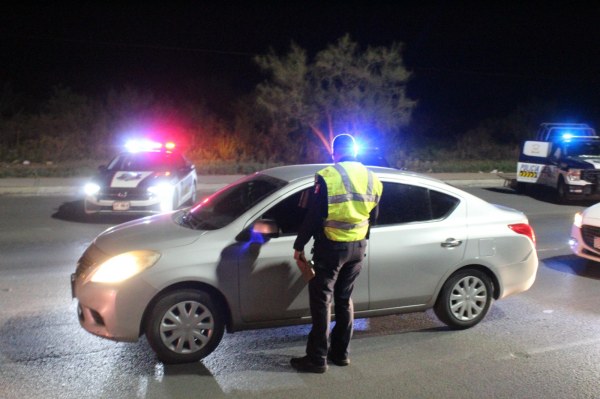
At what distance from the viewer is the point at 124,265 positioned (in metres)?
4.61

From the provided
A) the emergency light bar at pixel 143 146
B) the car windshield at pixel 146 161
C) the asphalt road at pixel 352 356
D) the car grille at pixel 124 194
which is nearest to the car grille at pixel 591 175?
→ the asphalt road at pixel 352 356

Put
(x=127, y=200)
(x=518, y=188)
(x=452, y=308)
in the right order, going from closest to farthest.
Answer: (x=452, y=308), (x=127, y=200), (x=518, y=188)

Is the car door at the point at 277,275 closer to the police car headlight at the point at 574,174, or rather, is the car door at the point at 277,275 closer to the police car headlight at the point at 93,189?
the police car headlight at the point at 93,189

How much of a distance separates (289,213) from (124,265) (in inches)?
52.8

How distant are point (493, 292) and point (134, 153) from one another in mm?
8744

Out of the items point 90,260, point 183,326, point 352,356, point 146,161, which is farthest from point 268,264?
point 146,161

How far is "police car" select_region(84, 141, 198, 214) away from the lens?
430 inches

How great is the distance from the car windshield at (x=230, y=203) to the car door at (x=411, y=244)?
939 millimetres

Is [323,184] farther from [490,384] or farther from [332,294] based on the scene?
[490,384]

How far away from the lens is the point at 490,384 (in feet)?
14.5

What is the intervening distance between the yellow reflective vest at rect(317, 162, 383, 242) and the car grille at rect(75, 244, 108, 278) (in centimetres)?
174

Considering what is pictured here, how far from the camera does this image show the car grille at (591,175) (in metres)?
14.5

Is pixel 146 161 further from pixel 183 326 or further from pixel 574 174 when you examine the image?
pixel 574 174

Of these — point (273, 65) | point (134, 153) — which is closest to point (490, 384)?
point (134, 153)
